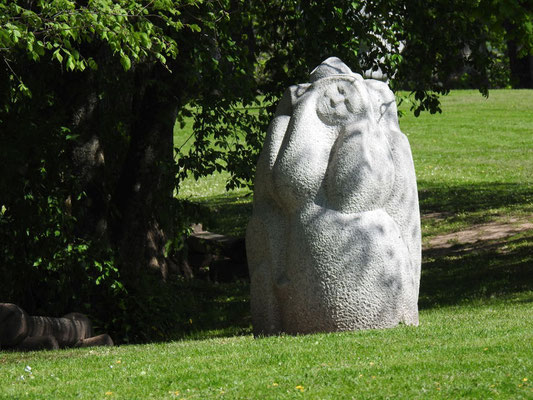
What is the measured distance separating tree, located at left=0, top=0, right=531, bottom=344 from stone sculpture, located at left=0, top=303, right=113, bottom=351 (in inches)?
29.6

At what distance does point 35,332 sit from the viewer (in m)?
11.4

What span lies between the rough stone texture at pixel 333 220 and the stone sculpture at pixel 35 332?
2929mm

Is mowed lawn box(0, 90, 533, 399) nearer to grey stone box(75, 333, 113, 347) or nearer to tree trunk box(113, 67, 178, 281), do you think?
tree trunk box(113, 67, 178, 281)

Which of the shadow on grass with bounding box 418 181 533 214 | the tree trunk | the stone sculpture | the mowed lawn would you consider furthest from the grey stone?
the shadow on grass with bounding box 418 181 533 214

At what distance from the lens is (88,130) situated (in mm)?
13555

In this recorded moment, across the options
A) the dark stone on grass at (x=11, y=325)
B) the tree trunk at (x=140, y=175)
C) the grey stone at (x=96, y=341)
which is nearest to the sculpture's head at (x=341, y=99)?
the dark stone on grass at (x=11, y=325)

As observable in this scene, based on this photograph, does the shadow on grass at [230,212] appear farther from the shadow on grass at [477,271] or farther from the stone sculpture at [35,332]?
the stone sculpture at [35,332]

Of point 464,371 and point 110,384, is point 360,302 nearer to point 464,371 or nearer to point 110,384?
point 464,371

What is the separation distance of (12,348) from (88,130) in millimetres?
3598

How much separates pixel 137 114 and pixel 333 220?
654cm

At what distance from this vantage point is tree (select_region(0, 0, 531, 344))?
12156 millimetres

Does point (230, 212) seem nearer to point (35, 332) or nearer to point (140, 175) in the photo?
point (140, 175)

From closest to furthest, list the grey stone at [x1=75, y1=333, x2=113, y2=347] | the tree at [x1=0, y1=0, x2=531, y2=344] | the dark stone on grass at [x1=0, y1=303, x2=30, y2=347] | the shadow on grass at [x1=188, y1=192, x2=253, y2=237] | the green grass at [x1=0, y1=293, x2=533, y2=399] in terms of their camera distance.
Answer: the green grass at [x1=0, y1=293, x2=533, y2=399] → the dark stone on grass at [x1=0, y1=303, x2=30, y2=347] → the grey stone at [x1=75, y1=333, x2=113, y2=347] → the tree at [x1=0, y1=0, x2=531, y2=344] → the shadow on grass at [x1=188, y1=192, x2=253, y2=237]

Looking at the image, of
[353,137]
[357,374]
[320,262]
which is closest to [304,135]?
[353,137]
